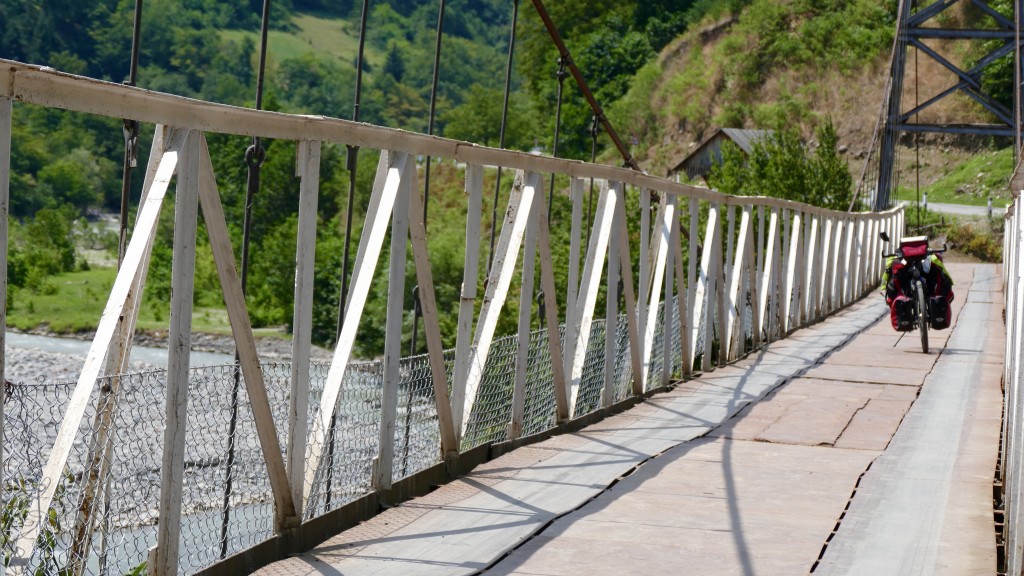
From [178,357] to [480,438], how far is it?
229 centimetres

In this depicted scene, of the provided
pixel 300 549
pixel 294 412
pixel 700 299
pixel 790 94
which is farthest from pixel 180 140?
pixel 790 94

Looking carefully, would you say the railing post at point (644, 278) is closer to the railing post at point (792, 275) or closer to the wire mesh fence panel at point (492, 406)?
the wire mesh fence panel at point (492, 406)

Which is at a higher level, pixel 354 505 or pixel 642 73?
pixel 642 73

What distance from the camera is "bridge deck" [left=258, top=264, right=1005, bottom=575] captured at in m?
3.18

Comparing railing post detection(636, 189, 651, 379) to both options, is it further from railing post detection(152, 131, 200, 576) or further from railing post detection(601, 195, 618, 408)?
railing post detection(152, 131, 200, 576)

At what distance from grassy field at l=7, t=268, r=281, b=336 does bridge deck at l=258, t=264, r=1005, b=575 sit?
37.4 m

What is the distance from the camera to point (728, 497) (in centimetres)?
392

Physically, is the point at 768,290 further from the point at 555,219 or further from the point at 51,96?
the point at 555,219

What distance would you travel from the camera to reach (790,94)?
4697 cm

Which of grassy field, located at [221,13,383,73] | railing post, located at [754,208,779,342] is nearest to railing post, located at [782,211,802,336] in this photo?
railing post, located at [754,208,779,342]

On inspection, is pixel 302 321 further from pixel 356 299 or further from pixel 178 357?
pixel 178 357

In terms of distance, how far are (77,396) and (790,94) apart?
46.3 meters

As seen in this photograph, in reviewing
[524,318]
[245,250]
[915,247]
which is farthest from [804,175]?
[245,250]

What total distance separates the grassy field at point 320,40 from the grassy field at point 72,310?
6138 cm
